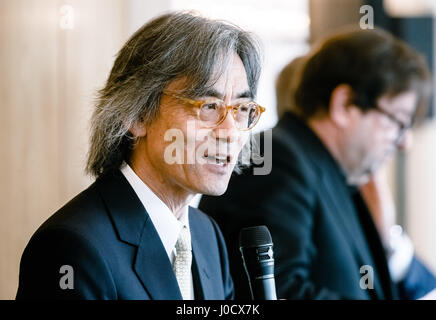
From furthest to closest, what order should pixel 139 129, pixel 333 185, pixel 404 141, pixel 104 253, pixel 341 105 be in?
pixel 404 141 → pixel 341 105 → pixel 333 185 → pixel 139 129 → pixel 104 253

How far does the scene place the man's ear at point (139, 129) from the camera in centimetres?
112

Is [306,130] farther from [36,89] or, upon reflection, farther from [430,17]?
[430,17]

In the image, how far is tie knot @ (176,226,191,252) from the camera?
1158 mm

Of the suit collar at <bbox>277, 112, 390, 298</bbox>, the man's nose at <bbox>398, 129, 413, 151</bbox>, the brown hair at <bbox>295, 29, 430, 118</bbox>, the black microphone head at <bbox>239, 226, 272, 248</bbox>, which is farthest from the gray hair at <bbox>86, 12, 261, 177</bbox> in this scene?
the man's nose at <bbox>398, 129, 413, 151</bbox>

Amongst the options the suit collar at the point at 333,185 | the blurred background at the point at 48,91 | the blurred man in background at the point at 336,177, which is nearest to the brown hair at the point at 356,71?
the blurred man in background at the point at 336,177

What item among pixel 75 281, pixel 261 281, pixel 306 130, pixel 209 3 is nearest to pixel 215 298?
pixel 261 281

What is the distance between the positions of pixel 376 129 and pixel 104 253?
1211 mm

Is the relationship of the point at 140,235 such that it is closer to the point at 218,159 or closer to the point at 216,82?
the point at 218,159

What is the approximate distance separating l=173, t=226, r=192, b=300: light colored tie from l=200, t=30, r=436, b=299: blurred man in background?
0.48 ft

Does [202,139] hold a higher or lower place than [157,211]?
higher

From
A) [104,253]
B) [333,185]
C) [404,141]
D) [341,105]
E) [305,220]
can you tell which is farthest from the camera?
[404,141]

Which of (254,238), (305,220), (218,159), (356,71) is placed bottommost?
(305,220)

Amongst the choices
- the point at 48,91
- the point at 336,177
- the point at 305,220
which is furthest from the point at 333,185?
the point at 48,91

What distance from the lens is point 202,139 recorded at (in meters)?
1.08
